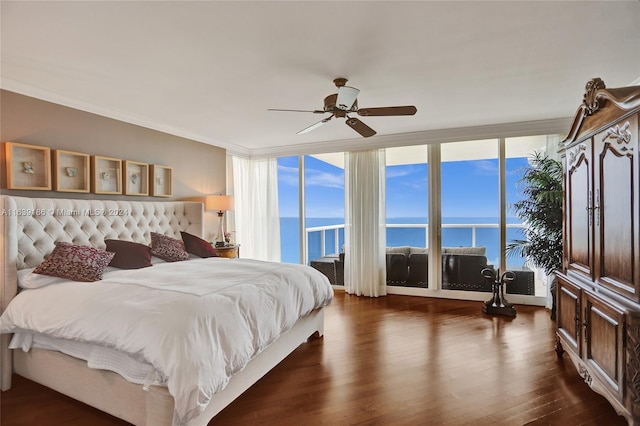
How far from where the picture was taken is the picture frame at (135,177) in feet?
12.2

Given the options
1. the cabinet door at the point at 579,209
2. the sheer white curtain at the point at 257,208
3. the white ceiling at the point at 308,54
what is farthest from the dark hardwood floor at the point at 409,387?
the sheer white curtain at the point at 257,208

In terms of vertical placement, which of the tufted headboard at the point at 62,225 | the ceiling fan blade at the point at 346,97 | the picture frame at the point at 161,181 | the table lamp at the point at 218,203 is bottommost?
the tufted headboard at the point at 62,225

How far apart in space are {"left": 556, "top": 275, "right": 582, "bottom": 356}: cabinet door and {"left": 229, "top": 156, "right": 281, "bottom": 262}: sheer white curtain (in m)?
4.12

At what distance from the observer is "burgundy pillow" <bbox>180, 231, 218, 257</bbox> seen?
3.98m

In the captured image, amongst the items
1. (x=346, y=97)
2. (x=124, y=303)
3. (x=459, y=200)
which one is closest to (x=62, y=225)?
(x=124, y=303)

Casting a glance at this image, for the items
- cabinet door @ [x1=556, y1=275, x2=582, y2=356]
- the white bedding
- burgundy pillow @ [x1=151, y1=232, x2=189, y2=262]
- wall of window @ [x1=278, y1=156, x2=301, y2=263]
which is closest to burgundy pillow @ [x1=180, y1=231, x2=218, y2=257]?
burgundy pillow @ [x1=151, y1=232, x2=189, y2=262]

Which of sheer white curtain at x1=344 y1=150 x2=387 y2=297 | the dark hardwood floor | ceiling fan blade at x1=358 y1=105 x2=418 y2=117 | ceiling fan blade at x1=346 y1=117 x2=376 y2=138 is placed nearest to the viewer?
the dark hardwood floor

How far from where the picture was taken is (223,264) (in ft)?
10.5

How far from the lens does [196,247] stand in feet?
13.1

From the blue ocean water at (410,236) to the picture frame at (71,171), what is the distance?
3143 millimetres

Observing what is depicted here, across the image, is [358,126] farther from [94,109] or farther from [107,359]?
[94,109]

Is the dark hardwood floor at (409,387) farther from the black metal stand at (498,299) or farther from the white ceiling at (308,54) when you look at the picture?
the white ceiling at (308,54)

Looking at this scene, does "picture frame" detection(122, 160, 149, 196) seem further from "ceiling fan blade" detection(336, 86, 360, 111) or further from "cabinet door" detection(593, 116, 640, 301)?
"cabinet door" detection(593, 116, 640, 301)

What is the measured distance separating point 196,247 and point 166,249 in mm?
421
